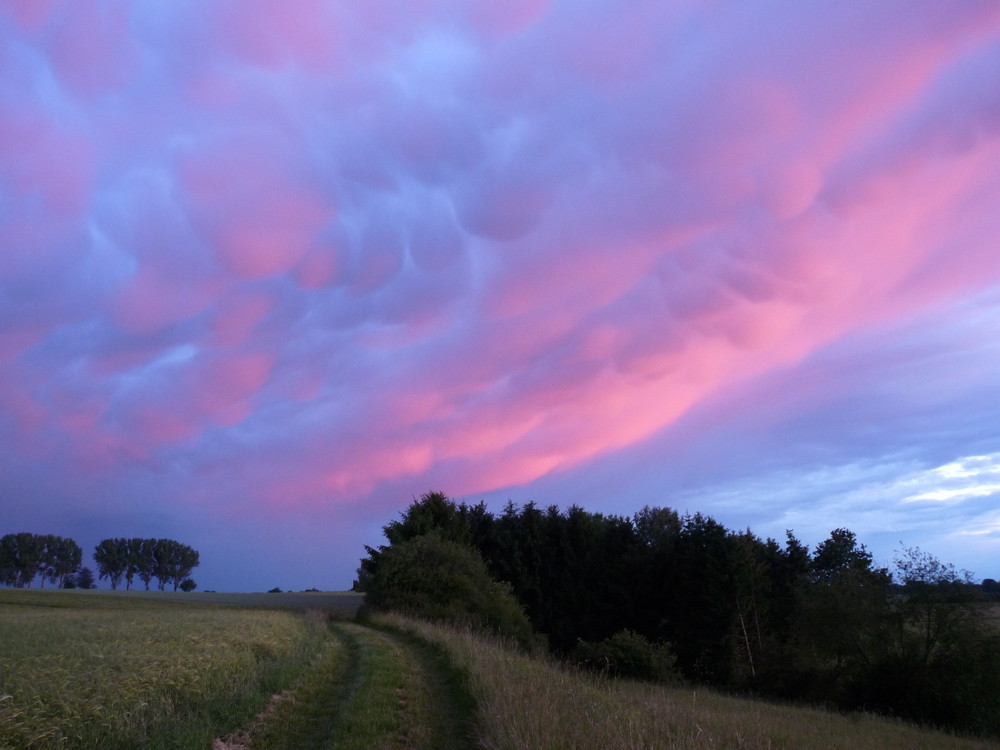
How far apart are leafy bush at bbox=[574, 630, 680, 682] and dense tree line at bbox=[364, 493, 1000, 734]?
101 millimetres

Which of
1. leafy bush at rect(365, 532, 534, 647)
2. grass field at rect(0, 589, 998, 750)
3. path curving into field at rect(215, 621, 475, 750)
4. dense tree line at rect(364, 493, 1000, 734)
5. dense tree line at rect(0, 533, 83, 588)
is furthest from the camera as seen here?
dense tree line at rect(0, 533, 83, 588)

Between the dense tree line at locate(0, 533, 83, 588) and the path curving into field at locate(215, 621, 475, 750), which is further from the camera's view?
the dense tree line at locate(0, 533, 83, 588)

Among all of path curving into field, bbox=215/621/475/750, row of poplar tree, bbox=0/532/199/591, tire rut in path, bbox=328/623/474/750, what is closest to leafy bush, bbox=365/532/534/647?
tire rut in path, bbox=328/623/474/750

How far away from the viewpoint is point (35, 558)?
497 feet

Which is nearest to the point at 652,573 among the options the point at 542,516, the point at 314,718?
the point at 542,516

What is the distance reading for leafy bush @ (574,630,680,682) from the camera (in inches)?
1273

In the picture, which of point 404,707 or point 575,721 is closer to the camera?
point 575,721

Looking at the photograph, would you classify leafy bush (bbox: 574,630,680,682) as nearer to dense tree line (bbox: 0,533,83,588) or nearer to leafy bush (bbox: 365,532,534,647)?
leafy bush (bbox: 365,532,534,647)

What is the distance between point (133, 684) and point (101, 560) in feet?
586

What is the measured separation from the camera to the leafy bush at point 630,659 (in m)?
32.3

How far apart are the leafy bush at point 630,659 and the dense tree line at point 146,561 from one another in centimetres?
15753

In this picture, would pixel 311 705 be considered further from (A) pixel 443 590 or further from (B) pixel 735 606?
(B) pixel 735 606

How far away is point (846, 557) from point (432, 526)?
138ft

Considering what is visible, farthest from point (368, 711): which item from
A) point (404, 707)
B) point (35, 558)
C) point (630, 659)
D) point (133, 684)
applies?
point (35, 558)
